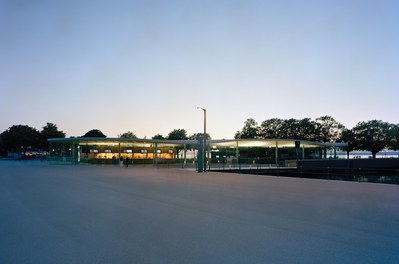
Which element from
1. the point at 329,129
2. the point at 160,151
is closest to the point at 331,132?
the point at 329,129

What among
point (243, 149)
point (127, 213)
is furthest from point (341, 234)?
point (243, 149)

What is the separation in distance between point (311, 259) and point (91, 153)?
47590mm

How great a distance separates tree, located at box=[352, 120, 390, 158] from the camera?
247 ft

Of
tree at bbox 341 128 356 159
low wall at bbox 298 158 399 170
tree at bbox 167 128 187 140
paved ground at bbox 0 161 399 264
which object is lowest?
low wall at bbox 298 158 399 170

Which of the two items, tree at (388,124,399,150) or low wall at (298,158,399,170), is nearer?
low wall at (298,158,399,170)

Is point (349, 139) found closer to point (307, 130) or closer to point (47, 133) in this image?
point (307, 130)

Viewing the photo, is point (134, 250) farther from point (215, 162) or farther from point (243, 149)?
point (243, 149)

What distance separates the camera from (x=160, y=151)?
55.2 meters

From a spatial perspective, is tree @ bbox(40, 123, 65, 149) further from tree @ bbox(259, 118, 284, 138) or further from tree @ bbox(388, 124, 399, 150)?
tree @ bbox(388, 124, 399, 150)

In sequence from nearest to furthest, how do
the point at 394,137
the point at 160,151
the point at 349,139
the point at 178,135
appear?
1. the point at 160,151
2. the point at 394,137
3. the point at 349,139
4. the point at 178,135

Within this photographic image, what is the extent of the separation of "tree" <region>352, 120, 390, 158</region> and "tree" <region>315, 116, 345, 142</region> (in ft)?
21.3

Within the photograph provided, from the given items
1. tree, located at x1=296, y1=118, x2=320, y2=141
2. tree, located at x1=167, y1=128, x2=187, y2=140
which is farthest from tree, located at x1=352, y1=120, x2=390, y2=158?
tree, located at x1=167, y1=128, x2=187, y2=140

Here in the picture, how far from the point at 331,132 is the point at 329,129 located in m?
1.06

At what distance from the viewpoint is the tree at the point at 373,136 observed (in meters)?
75.2
